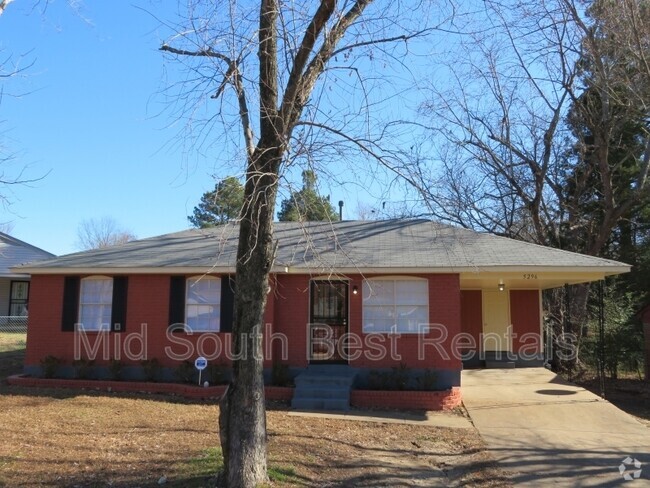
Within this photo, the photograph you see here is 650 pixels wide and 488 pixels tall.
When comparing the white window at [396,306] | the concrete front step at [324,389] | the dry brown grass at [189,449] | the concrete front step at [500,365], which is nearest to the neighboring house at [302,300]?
the white window at [396,306]

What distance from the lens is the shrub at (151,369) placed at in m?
13.4

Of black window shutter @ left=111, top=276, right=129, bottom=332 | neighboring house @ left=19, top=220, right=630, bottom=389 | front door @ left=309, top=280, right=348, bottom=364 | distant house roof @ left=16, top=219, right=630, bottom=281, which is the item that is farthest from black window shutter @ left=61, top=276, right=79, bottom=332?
front door @ left=309, top=280, right=348, bottom=364

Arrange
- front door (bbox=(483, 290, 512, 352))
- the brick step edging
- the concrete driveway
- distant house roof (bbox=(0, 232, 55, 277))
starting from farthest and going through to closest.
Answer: distant house roof (bbox=(0, 232, 55, 277)), front door (bbox=(483, 290, 512, 352)), the brick step edging, the concrete driveway

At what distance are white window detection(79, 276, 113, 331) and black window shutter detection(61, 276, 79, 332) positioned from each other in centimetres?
12

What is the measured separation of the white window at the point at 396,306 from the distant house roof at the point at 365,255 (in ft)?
1.98

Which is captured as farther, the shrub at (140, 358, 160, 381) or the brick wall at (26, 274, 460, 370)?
the shrub at (140, 358, 160, 381)

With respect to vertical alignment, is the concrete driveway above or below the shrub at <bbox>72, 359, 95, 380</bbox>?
below

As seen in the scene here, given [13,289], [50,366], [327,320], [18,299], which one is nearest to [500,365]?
[327,320]

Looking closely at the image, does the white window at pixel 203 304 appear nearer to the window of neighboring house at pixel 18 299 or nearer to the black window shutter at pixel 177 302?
the black window shutter at pixel 177 302

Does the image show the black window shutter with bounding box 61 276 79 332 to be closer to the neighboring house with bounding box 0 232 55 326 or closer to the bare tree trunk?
the bare tree trunk

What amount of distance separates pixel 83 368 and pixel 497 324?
494 inches

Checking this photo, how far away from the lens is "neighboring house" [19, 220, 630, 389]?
42.0ft

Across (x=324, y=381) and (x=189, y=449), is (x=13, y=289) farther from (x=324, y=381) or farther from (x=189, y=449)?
(x=189, y=449)

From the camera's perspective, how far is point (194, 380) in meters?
13.3
